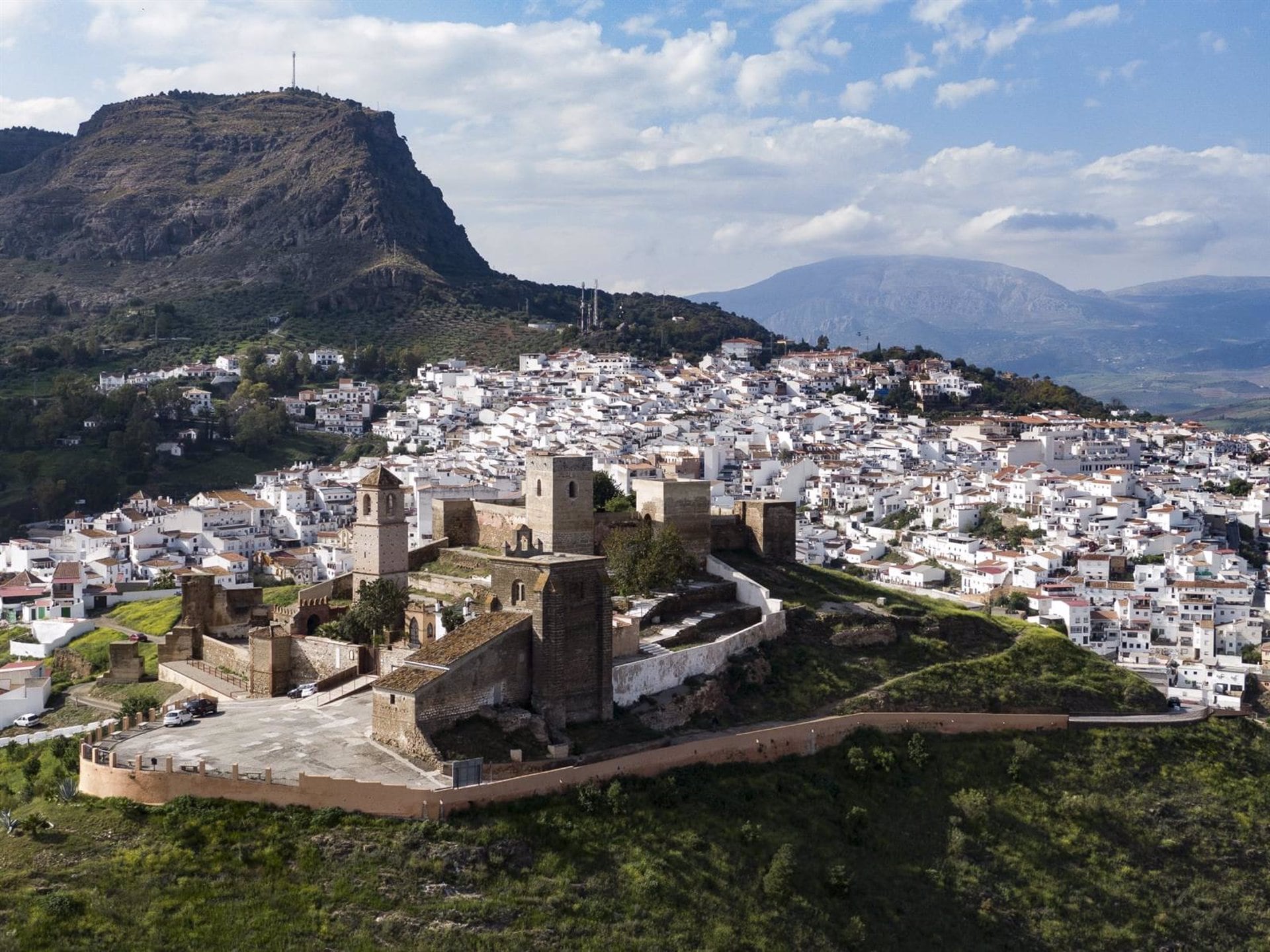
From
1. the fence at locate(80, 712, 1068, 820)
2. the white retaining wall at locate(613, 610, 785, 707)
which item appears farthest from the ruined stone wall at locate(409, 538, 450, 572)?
the fence at locate(80, 712, 1068, 820)

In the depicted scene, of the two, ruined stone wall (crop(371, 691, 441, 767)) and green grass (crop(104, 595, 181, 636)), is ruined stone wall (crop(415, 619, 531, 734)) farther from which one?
green grass (crop(104, 595, 181, 636))

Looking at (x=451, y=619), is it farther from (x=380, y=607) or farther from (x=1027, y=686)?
(x=1027, y=686)

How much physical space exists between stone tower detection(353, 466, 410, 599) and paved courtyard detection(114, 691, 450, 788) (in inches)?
157

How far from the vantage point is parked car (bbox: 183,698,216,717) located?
21391 millimetres

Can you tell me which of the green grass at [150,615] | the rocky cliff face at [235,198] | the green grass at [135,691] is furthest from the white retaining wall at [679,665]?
the rocky cliff face at [235,198]

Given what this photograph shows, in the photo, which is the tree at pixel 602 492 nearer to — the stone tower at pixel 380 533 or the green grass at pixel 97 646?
the stone tower at pixel 380 533

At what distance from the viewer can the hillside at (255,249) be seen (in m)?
92.4

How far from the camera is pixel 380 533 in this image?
25453 mm

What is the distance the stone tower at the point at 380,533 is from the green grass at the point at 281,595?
14.1ft

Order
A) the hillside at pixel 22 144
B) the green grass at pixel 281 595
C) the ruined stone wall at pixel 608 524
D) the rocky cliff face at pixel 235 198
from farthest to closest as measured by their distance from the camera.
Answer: the hillside at pixel 22 144, the rocky cliff face at pixel 235 198, the green grass at pixel 281 595, the ruined stone wall at pixel 608 524

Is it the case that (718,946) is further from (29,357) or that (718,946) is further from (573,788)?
(29,357)

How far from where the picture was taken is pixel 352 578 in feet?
87.3

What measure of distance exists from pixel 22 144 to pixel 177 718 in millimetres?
143405

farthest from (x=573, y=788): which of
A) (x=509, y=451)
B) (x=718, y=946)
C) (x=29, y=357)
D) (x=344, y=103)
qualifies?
(x=344, y=103)
